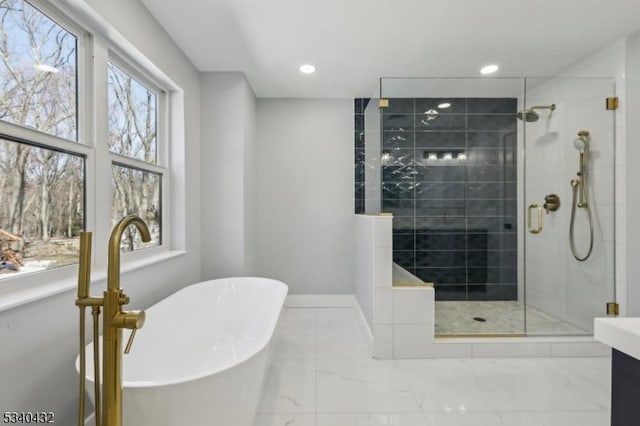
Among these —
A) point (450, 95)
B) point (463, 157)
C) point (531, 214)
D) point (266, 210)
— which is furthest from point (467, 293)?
point (266, 210)

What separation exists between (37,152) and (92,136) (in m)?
0.35

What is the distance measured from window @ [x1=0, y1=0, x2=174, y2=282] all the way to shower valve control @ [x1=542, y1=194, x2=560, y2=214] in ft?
11.0

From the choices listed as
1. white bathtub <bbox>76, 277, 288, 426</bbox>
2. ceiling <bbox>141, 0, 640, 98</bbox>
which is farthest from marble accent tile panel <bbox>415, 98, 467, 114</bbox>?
white bathtub <bbox>76, 277, 288, 426</bbox>

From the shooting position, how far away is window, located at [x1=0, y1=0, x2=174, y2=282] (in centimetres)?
132

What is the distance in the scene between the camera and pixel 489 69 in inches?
115

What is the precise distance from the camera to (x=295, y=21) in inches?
84.7

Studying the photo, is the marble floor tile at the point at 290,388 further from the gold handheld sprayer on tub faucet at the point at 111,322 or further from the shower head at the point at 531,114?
the shower head at the point at 531,114

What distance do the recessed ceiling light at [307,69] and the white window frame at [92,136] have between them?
119 cm

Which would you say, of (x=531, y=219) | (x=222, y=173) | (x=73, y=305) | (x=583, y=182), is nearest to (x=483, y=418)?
(x=531, y=219)

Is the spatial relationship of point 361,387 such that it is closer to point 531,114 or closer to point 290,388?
point 290,388

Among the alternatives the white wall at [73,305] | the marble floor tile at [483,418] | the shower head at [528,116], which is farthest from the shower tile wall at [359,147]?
the marble floor tile at [483,418]

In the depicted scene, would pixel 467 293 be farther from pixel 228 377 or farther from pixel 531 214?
pixel 228 377

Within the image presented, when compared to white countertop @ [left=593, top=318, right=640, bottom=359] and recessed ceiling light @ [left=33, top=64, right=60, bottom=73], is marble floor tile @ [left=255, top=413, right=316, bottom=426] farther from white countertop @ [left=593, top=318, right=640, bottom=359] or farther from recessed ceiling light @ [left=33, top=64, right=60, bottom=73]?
recessed ceiling light @ [left=33, top=64, right=60, bottom=73]

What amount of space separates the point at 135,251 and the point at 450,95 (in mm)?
2821
